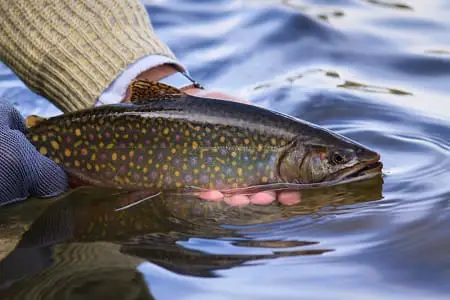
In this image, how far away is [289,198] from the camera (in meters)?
3.63

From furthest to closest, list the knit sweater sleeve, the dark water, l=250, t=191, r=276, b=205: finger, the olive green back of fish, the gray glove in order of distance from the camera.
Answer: the knit sweater sleeve, the olive green back of fish, l=250, t=191, r=276, b=205: finger, the gray glove, the dark water

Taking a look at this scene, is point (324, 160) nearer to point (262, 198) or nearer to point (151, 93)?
point (262, 198)

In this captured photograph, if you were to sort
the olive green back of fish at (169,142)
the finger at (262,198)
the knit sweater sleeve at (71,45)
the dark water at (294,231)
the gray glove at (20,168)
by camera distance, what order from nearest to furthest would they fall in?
the dark water at (294,231) → the gray glove at (20,168) → the finger at (262,198) → the olive green back of fish at (169,142) → the knit sweater sleeve at (71,45)

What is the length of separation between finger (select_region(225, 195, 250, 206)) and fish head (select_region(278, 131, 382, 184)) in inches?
9.2

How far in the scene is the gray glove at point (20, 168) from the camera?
348cm

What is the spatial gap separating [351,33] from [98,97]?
10.8 feet

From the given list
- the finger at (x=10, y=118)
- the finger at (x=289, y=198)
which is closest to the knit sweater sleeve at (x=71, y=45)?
the finger at (x=10, y=118)

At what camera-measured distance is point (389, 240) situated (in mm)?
3188

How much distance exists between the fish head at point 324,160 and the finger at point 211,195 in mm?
296

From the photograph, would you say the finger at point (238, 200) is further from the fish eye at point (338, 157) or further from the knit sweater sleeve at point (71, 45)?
the knit sweater sleeve at point (71, 45)

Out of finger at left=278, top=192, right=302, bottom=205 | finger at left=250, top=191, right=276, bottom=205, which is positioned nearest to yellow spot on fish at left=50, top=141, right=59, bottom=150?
finger at left=250, top=191, right=276, bottom=205

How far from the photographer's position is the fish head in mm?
3727

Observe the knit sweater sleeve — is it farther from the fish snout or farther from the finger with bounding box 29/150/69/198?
the fish snout

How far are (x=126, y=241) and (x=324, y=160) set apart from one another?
40.6 inches
